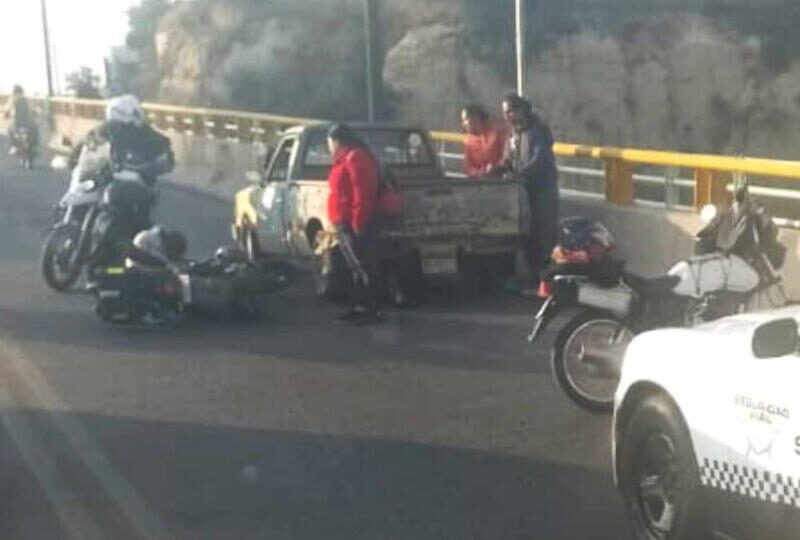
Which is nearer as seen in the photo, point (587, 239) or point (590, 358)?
point (590, 358)

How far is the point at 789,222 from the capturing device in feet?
43.9

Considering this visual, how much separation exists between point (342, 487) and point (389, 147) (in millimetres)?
8554

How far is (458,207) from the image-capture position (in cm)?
1434

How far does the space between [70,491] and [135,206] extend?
24.2ft

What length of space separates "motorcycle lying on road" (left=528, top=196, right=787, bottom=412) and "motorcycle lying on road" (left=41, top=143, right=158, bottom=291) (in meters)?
5.57

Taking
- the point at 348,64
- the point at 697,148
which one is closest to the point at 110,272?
the point at 697,148

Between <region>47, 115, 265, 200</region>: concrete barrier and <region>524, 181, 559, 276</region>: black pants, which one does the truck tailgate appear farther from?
<region>47, 115, 265, 200</region>: concrete barrier

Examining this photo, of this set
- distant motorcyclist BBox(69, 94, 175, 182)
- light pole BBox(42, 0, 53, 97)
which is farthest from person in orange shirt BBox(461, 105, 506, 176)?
light pole BBox(42, 0, 53, 97)

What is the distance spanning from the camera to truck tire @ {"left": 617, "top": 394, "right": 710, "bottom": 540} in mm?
6145

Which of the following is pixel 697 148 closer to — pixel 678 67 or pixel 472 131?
pixel 678 67

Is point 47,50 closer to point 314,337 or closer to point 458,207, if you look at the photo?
point 458,207

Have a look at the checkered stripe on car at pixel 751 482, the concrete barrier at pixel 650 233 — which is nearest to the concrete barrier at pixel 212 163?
the concrete barrier at pixel 650 233

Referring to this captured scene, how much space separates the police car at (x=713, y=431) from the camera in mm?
5559

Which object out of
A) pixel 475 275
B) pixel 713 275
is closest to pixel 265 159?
pixel 475 275
